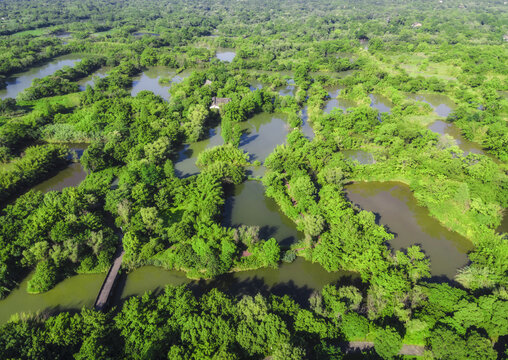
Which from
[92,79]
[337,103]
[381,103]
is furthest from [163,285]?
[92,79]

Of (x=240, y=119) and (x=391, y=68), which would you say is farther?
(x=391, y=68)

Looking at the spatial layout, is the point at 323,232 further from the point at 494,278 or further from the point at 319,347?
the point at 494,278

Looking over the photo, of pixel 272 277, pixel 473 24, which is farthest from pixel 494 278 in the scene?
pixel 473 24

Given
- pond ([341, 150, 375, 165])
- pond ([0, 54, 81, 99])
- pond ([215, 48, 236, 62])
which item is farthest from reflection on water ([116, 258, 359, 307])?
pond ([215, 48, 236, 62])

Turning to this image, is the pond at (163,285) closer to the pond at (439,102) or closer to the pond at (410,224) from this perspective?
the pond at (410,224)

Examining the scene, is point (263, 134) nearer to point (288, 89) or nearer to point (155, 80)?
point (288, 89)

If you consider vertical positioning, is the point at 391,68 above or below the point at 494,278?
above

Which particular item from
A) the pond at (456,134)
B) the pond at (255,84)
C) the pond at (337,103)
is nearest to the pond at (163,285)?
the pond at (456,134)
